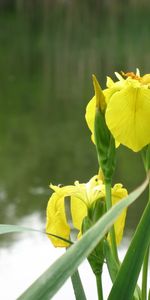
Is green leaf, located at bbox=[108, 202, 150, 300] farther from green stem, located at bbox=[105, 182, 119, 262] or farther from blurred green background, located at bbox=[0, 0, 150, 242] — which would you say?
blurred green background, located at bbox=[0, 0, 150, 242]

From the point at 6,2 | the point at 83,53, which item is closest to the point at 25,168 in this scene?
the point at 83,53

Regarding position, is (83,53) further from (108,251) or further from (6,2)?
(108,251)

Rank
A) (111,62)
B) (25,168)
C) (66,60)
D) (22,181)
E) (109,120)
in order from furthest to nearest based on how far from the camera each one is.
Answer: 1. (66,60)
2. (111,62)
3. (25,168)
4. (22,181)
5. (109,120)

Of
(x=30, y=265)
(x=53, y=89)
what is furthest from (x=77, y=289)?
(x=53, y=89)

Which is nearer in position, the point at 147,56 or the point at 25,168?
the point at 25,168

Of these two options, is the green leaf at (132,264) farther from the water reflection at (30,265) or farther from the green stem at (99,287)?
the water reflection at (30,265)

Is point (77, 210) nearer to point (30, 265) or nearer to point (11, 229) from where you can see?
point (11, 229)

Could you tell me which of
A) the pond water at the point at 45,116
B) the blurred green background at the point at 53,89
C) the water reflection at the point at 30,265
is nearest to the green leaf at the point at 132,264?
the water reflection at the point at 30,265
